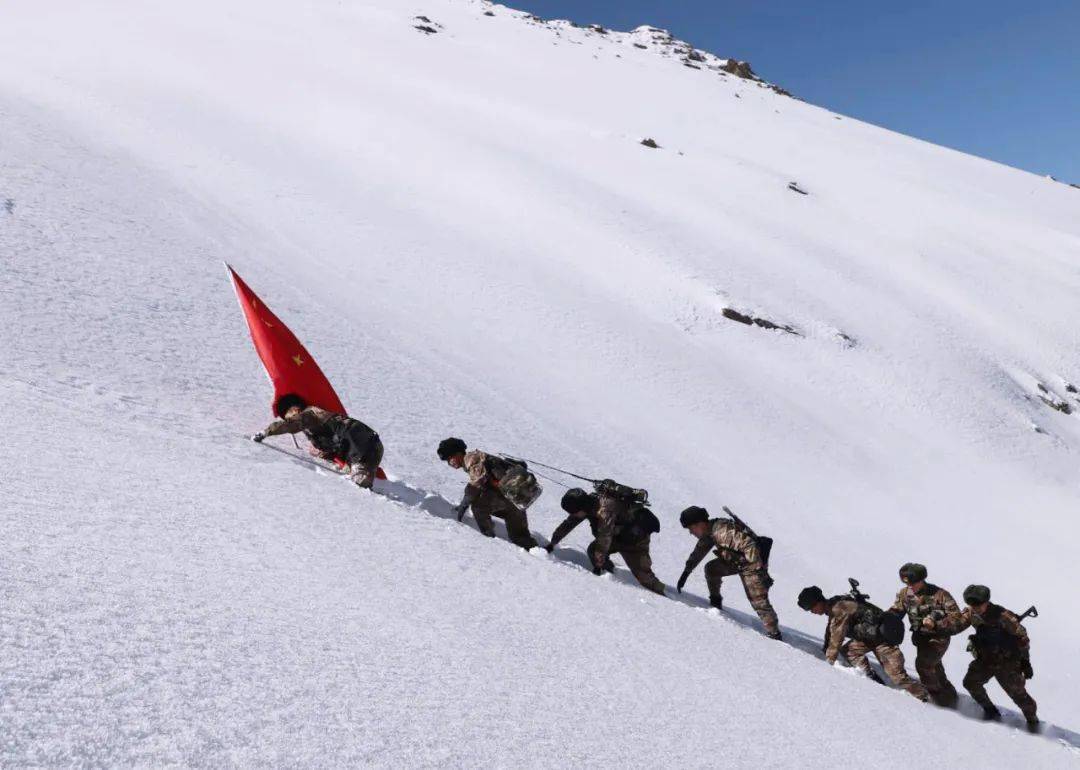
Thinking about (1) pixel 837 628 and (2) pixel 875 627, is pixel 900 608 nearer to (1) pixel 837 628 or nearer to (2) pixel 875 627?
(2) pixel 875 627

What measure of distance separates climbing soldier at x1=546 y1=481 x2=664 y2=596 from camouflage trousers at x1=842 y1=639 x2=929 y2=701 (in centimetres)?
193

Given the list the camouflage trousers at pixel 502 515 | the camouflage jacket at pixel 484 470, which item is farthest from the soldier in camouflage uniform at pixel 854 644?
the camouflage jacket at pixel 484 470

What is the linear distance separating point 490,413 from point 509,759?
28.5 ft

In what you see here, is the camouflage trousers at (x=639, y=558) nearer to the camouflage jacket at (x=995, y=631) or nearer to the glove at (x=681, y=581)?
the glove at (x=681, y=581)

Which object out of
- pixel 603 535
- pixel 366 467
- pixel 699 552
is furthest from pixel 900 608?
pixel 366 467

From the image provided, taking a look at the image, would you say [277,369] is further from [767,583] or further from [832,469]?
[832,469]

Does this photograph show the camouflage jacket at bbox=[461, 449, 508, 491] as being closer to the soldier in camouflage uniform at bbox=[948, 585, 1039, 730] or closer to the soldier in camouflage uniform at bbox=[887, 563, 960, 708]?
the soldier in camouflage uniform at bbox=[887, 563, 960, 708]

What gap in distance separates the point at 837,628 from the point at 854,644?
9.0 inches

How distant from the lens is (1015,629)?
23.5 ft

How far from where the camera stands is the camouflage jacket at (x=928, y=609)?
7.15 m

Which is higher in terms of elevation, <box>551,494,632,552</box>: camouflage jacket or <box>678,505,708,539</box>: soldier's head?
<box>678,505,708,539</box>: soldier's head

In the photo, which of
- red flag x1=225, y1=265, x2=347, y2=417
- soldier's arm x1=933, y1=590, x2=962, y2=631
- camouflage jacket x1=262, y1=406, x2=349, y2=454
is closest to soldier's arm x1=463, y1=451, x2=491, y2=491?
camouflage jacket x1=262, y1=406, x2=349, y2=454

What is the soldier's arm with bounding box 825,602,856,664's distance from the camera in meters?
7.25

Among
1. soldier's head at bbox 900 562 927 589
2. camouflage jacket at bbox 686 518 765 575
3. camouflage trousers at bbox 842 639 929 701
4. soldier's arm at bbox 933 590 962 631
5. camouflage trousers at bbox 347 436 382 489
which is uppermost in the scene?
soldier's head at bbox 900 562 927 589
